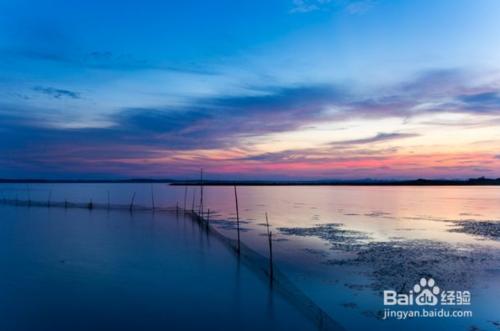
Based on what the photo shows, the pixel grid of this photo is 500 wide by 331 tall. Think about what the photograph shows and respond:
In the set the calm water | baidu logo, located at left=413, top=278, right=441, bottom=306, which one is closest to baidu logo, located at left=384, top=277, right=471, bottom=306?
baidu logo, located at left=413, top=278, right=441, bottom=306

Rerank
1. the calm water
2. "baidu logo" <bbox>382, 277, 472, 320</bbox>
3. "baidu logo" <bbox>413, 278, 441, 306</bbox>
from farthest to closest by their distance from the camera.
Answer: "baidu logo" <bbox>413, 278, 441, 306</bbox> → the calm water → "baidu logo" <bbox>382, 277, 472, 320</bbox>

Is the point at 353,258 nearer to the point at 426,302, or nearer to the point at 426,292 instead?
the point at 426,292

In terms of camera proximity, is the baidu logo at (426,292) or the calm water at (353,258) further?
the baidu logo at (426,292)

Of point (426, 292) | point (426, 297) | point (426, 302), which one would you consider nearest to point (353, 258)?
point (426, 292)

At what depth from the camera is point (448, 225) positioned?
25984 mm

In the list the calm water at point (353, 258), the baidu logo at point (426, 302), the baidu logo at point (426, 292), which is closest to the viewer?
the baidu logo at point (426, 302)

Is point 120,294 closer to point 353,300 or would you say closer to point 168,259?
point 168,259

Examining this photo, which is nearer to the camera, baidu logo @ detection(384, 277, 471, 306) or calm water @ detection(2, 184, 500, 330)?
calm water @ detection(2, 184, 500, 330)

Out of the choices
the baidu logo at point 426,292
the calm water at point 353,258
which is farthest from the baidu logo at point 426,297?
the calm water at point 353,258

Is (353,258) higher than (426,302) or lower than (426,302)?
higher

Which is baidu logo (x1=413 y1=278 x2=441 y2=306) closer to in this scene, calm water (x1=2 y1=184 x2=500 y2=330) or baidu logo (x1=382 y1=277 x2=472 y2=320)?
baidu logo (x1=382 y1=277 x2=472 y2=320)

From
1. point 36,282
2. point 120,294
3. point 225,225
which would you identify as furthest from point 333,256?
point 225,225

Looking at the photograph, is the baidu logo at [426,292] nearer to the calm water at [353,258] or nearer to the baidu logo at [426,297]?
the baidu logo at [426,297]

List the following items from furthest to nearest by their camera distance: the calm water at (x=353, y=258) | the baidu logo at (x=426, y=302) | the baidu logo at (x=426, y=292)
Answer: the baidu logo at (x=426, y=292) → the calm water at (x=353, y=258) → the baidu logo at (x=426, y=302)
